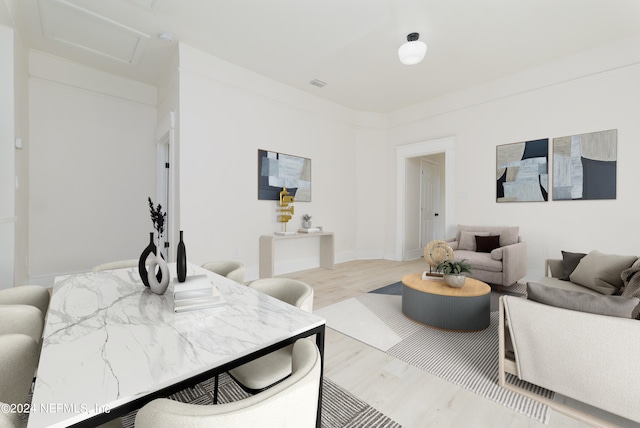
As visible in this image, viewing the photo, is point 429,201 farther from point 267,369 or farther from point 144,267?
point 144,267

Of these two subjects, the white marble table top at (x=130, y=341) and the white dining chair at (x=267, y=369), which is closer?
the white marble table top at (x=130, y=341)

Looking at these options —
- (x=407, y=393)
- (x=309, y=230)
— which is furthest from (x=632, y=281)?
(x=309, y=230)

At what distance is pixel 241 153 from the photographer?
160 inches

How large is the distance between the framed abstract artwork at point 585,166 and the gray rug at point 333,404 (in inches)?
160

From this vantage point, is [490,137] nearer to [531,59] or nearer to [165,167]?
[531,59]

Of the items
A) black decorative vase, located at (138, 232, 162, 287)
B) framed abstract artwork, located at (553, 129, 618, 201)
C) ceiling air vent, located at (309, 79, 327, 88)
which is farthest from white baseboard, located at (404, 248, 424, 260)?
black decorative vase, located at (138, 232, 162, 287)

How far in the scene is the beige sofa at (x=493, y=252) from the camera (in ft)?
11.2

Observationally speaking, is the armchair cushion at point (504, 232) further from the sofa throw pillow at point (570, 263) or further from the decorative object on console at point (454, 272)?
the decorative object on console at point (454, 272)

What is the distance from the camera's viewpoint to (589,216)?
143 inches

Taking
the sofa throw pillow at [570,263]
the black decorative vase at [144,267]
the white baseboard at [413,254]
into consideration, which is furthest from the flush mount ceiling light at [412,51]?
the white baseboard at [413,254]

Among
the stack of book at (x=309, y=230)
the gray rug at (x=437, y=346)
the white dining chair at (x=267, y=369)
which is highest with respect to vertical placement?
the stack of book at (x=309, y=230)

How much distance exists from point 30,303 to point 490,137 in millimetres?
5565

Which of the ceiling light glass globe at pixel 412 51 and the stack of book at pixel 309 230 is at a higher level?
the ceiling light glass globe at pixel 412 51

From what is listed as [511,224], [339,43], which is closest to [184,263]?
[339,43]
